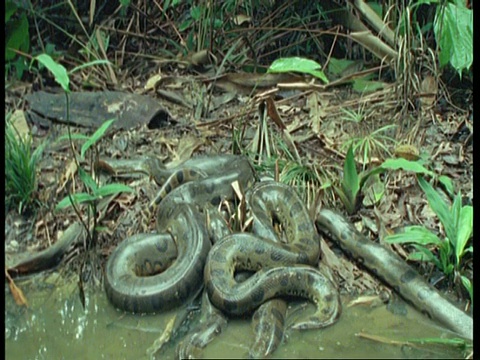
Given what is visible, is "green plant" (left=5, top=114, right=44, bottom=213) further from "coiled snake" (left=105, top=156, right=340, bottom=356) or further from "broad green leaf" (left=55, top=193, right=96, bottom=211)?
"coiled snake" (left=105, top=156, right=340, bottom=356)

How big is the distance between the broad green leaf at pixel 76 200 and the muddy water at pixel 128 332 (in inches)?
14.2

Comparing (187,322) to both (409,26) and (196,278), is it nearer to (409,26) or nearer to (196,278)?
(196,278)

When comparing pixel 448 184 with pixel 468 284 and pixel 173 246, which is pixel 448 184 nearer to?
pixel 468 284

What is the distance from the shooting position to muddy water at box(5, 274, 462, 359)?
8.36 ft

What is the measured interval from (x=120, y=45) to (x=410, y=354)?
9.04 ft

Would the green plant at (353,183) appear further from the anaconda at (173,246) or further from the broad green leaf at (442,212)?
the anaconda at (173,246)

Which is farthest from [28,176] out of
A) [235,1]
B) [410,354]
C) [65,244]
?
[410,354]

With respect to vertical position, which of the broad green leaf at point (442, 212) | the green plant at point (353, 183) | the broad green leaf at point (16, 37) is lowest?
the green plant at point (353, 183)

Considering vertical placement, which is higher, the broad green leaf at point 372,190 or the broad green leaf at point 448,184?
the broad green leaf at point 448,184

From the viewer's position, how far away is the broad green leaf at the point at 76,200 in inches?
128

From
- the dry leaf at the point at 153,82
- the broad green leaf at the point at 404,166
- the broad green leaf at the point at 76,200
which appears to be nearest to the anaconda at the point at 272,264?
the broad green leaf at the point at 404,166

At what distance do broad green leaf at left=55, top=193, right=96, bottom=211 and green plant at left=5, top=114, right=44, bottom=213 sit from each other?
0.73 feet

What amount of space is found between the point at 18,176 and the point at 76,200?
560mm

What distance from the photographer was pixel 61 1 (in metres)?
4.27
